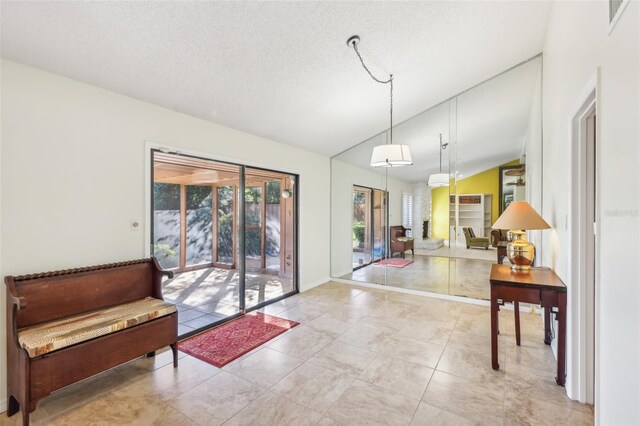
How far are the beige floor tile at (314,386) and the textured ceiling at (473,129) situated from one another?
12.0 ft

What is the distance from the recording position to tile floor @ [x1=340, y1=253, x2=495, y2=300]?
177 inches

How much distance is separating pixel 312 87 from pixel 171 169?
2222 mm

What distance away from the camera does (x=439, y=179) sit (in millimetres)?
4730

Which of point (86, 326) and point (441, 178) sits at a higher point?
point (441, 178)

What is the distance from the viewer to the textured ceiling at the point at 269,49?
1.99 meters

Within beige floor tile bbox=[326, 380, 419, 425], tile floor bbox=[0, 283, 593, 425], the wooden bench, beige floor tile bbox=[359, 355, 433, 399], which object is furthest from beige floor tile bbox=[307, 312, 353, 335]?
the wooden bench

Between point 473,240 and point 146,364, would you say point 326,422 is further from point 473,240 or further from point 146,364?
point 473,240

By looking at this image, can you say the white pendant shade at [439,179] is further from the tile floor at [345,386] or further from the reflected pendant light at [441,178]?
the tile floor at [345,386]

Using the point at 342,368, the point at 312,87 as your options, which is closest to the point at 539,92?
the point at 312,87

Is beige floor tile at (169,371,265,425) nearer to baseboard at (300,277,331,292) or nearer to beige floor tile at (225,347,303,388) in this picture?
beige floor tile at (225,347,303,388)

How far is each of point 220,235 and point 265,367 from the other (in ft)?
8.94

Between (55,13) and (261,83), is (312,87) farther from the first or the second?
(55,13)

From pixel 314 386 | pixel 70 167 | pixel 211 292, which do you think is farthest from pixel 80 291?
pixel 211 292

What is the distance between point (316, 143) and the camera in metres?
4.77
